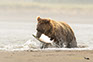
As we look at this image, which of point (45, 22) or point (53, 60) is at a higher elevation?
point (45, 22)

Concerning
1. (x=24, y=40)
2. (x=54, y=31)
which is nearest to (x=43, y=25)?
(x=54, y=31)

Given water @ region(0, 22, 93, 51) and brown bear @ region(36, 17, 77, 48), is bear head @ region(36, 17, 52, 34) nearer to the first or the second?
brown bear @ region(36, 17, 77, 48)

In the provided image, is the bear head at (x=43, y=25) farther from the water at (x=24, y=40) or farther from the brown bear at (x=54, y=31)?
the water at (x=24, y=40)

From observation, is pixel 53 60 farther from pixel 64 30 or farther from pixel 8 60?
pixel 64 30

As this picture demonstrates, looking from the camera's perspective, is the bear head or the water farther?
the water

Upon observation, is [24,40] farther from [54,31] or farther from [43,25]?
[43,25]

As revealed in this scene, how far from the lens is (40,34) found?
22.2ft

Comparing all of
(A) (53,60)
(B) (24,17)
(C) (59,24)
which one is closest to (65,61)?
(A) (53,60)

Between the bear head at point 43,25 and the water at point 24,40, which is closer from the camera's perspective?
the bear head at point 43,25

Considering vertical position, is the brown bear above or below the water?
above

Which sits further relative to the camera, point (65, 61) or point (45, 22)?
point (45, 22)

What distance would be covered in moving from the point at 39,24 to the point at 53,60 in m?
2.59

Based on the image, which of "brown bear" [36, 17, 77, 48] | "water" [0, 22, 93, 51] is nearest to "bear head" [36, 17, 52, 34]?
"brown bear" [36, 17, 77, 48]

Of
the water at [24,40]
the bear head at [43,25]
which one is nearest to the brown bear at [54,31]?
the bear head at [43,25]
